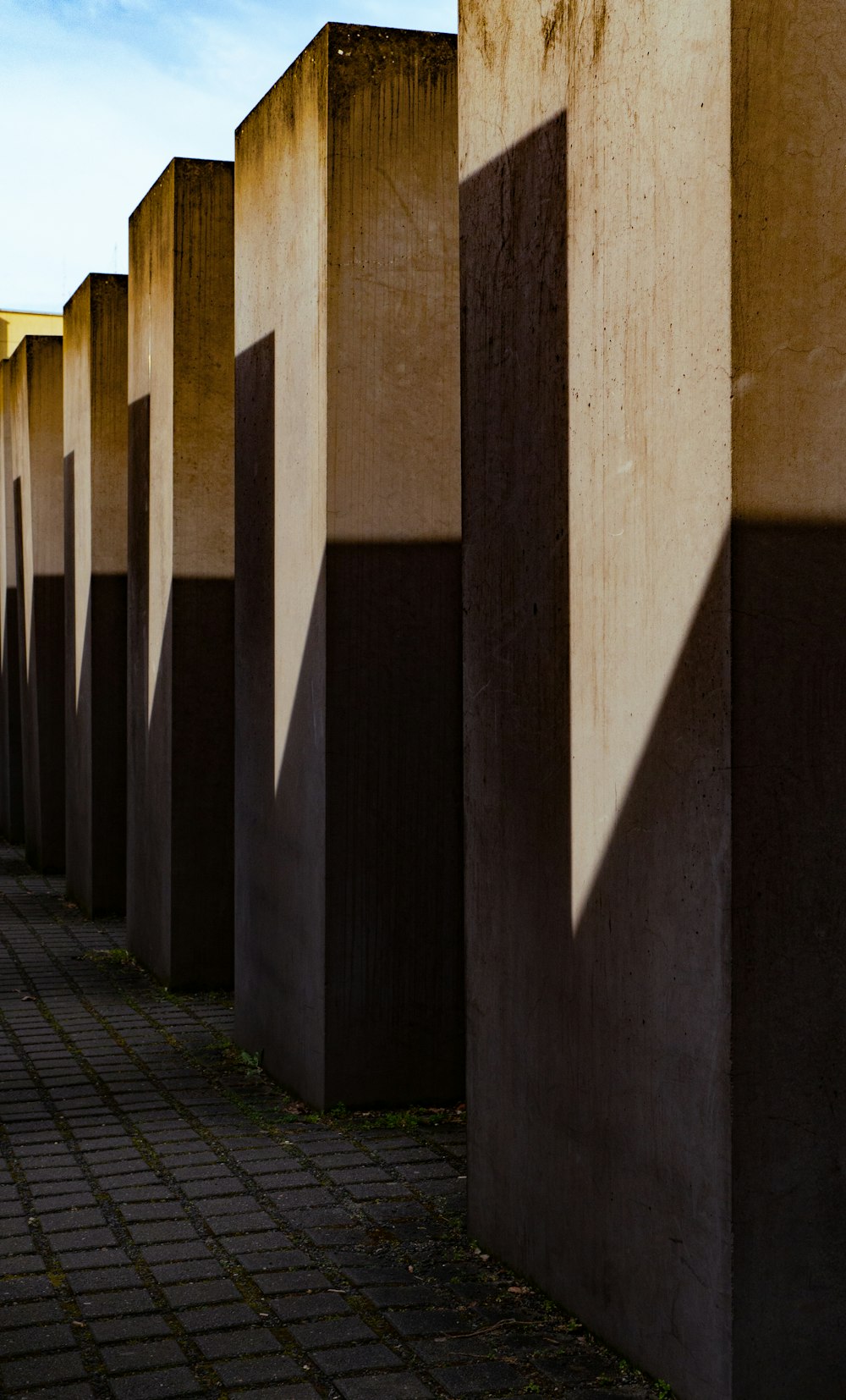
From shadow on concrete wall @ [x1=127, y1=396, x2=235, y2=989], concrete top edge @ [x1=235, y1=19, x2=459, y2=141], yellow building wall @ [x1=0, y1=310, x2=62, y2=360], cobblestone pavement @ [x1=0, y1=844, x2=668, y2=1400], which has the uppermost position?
yellow building wall @ [x1=0, y1=310, x2=62, y2=360]

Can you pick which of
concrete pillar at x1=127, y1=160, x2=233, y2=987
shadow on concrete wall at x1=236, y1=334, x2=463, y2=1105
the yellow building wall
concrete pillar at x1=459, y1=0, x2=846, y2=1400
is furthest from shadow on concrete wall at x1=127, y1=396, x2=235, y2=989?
the yellow building wall

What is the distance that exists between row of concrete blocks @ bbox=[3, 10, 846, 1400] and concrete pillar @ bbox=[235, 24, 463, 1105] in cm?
2

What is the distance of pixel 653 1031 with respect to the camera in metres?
3.81

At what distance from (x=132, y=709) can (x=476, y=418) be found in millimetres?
5837

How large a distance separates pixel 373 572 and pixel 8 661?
38.8ft

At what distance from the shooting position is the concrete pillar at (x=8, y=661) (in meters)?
17.0

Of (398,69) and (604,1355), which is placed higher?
(398,69)

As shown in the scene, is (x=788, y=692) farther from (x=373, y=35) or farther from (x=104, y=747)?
(x=104, y=747)

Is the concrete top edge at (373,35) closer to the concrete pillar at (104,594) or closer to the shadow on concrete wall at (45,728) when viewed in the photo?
the concrete pillar at (104,594)

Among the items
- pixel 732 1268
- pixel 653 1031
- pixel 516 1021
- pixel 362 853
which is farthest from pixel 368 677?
pixel 732 1268

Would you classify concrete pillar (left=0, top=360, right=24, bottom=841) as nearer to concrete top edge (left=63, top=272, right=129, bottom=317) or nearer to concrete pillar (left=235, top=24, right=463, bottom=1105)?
concrete top edge (left=63, top=272, right=129, bottom=317)

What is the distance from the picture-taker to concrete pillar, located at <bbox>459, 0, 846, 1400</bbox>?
11.4ft

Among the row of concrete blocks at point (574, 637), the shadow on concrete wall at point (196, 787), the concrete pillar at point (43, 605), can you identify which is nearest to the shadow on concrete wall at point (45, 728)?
the concrete pillar at point (43, 605)

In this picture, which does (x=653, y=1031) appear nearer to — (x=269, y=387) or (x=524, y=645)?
(x=524, y=645)
